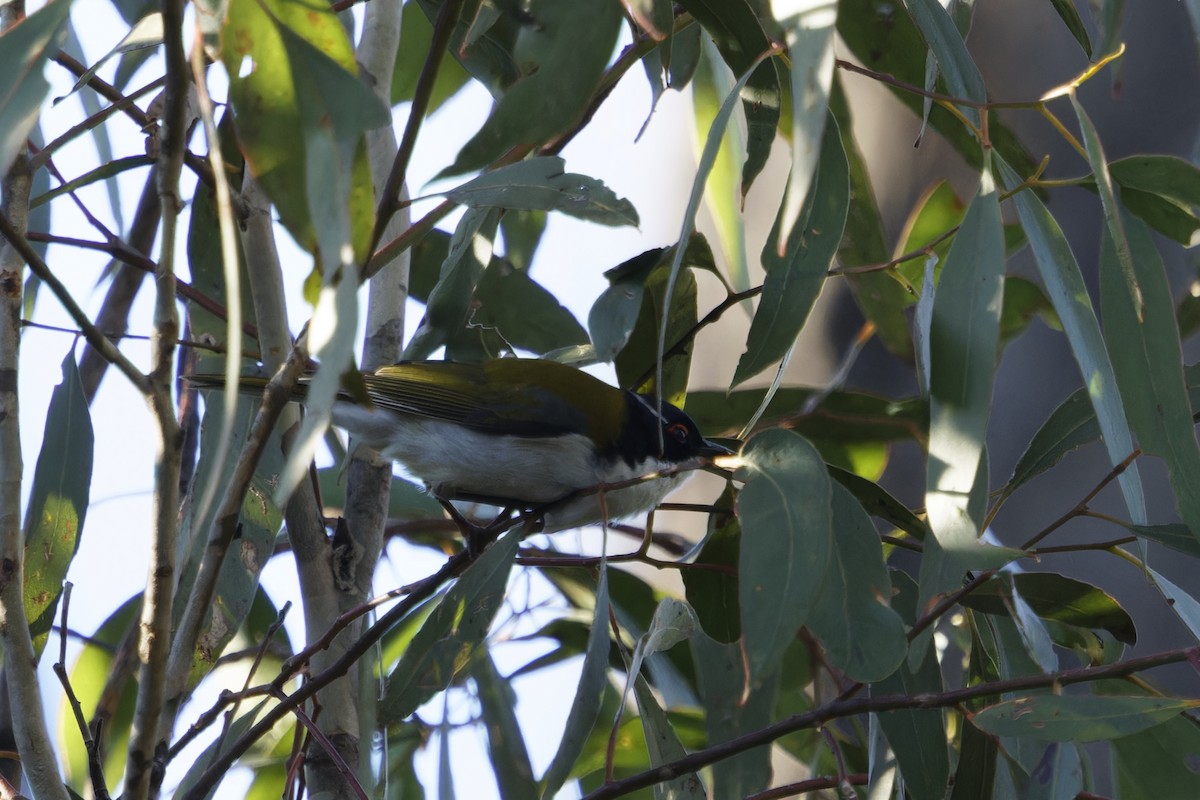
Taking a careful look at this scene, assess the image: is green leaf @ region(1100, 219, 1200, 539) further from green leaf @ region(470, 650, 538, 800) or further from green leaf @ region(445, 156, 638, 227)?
green leaf @ region(470, 650, 538, 800)

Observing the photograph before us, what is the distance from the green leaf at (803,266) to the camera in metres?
1.81

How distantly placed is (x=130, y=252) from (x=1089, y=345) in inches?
57.9

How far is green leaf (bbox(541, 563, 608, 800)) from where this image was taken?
1.69m

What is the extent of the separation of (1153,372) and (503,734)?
1297mm

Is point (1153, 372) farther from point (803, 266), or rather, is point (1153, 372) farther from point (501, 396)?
point (501, 396)

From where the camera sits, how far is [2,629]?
5.51 ft

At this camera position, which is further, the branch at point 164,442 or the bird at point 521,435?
the bird at point 521,435

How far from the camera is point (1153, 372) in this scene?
5.47 feet

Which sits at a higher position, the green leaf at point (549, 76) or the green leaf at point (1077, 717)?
the green leaf at point (549, 76)

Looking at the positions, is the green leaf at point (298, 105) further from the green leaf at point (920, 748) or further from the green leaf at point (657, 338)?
the green leaf at point (920, 748)

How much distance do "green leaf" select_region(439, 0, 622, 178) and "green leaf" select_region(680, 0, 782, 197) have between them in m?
0.16

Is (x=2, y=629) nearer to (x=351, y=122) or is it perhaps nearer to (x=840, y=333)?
(x=351, y=122)

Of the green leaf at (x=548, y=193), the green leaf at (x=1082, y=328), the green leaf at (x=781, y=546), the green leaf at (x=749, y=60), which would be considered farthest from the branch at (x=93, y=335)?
the green leaf at (x=1082, y=328)

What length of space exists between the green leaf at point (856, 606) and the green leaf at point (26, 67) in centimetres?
106
